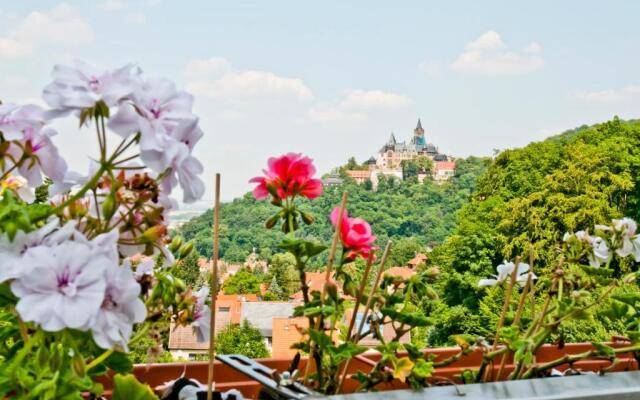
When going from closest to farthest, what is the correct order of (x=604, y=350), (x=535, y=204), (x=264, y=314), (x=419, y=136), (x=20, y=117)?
(x=20, y=117) → (x=604, y=350) → (x=535, y=204) → (x=264, y=314) → (x=419, y=136)

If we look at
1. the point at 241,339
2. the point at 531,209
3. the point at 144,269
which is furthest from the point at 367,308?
the point at 241,339

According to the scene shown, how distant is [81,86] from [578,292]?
63 centimetres

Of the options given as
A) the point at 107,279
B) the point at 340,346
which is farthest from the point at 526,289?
the point at 107,279

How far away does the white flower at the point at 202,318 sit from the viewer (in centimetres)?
80

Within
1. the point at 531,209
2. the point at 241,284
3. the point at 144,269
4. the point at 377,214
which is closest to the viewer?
the point at 144,269

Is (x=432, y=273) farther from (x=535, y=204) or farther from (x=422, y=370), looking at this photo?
(x=535, y=204)

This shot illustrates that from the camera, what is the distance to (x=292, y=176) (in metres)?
0.83

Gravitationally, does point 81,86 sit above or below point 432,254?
above

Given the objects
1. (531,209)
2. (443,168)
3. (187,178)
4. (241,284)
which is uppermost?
(443,168)

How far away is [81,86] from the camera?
1.97ft

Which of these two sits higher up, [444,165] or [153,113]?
[444,165]

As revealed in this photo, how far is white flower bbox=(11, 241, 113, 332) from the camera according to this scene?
54cm

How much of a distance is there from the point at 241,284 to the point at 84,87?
30254 mm

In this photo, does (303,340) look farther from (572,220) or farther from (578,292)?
(572,220)
